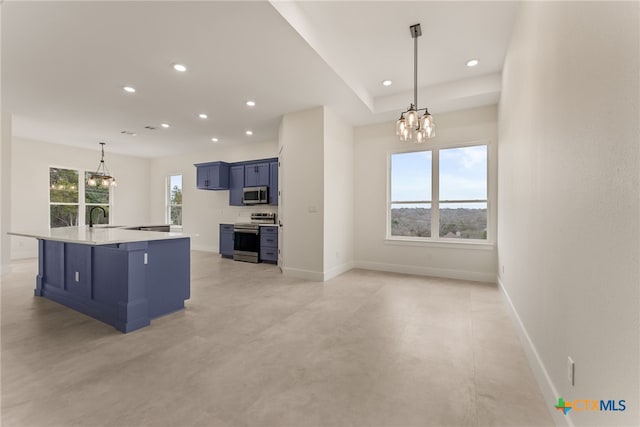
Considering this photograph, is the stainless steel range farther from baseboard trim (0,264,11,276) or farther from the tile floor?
baseboard trim (0,264,11,276)

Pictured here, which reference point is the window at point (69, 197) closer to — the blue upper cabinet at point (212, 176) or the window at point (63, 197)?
the window at point (63, 197)

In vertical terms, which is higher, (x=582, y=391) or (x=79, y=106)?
(x=79, y=106)

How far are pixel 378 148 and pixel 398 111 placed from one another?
2.79 ft

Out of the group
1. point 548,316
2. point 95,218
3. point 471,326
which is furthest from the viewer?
point 95,218

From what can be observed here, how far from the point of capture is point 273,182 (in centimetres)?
671

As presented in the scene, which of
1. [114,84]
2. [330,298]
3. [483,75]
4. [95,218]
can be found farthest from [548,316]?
[95,218]

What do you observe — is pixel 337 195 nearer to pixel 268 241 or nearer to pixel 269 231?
pixel 269 231

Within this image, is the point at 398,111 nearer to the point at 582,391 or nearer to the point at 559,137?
the point at 559,137

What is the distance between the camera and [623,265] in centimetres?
98

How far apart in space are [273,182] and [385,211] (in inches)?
113

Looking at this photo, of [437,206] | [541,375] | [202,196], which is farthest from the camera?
[202,196]

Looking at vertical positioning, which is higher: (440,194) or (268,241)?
(440,194)

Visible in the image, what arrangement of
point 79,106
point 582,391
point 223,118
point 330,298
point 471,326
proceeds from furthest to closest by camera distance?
point 223,118
point 79,106
point 330,298
point 471,326
point 582,391

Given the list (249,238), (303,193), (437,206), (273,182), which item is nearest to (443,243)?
(437,206)
